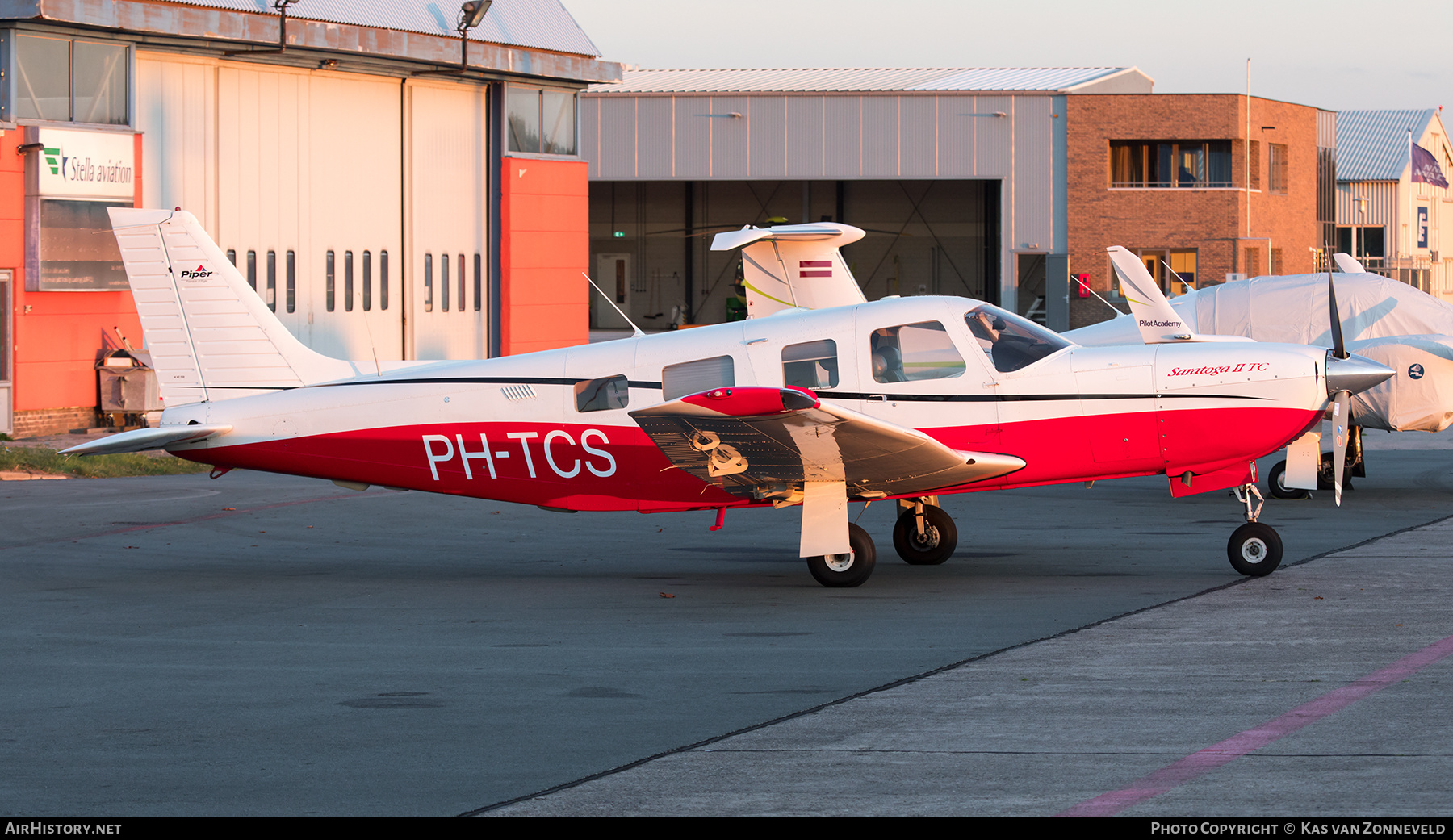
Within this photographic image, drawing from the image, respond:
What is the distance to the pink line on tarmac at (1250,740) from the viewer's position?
576 centimetres

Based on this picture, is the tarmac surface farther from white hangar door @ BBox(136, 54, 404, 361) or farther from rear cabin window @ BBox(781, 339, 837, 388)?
white hangar door @ BBox(136, 54, 404, 361)

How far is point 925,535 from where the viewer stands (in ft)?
40.7

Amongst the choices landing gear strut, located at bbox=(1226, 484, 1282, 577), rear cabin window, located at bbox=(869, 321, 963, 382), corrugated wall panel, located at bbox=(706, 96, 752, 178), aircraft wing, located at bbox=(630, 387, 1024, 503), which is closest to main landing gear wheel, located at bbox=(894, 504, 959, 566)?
aircraft wing, located at bbox=(630, 387, 1024, 503)

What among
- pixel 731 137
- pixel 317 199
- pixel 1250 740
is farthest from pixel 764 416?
pixel 731 137

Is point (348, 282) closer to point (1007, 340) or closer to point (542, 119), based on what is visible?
point (542, 119)

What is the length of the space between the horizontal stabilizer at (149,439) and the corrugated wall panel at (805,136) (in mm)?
47035

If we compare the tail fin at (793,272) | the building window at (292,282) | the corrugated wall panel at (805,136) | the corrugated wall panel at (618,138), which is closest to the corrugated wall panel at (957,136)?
the corrugated wall panel at (805,136)

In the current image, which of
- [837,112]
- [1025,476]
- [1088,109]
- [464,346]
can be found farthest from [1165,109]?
[1025,476]

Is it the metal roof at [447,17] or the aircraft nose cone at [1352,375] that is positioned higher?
the metal roof at [447,17]

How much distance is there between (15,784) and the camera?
6094mm

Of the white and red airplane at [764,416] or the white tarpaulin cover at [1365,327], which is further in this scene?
the white tarpaulin cover at [1365,327]

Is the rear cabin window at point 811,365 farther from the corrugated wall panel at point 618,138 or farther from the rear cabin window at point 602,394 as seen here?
the corrugated wall panel at point 618,138

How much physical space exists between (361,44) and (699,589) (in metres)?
20.2

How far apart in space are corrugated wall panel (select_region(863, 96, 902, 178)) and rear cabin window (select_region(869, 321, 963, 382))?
4685 cm
